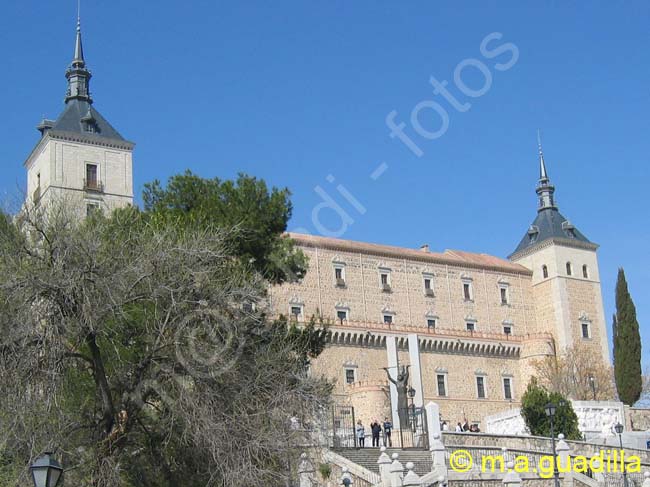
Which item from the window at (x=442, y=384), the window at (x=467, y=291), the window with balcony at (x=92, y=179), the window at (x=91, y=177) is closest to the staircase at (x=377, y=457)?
the window with balcony at (x=92, y=179)

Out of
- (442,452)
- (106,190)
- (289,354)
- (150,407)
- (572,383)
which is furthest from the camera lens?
(572,383)

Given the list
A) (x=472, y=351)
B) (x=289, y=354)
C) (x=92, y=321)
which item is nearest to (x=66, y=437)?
(x=92, y=321)

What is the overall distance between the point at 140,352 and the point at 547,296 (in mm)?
52215

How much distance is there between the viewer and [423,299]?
62.5 metres

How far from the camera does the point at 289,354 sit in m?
20.5

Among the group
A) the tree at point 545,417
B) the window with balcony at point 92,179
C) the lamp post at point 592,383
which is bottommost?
the tree at point 545,417

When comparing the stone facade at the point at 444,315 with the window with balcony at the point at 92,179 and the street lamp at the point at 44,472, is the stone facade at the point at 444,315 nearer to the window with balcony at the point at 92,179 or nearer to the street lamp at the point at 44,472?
the window with balcony at the point at 92,179

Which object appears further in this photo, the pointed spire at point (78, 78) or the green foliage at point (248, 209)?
the pointed spire at point (78, 78)

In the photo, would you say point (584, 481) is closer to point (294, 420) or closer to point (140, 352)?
point (294, 420)

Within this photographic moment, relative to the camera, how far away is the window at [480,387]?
60438 millimetres

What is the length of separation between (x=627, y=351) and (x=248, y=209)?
3556 centimetres

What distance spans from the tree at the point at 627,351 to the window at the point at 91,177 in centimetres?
2999

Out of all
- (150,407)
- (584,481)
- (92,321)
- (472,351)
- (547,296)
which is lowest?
(584,481)

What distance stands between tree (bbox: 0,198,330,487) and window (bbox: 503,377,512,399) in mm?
44469
